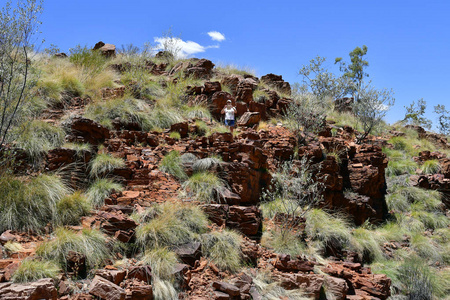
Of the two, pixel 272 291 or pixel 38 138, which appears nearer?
pixel 272 291

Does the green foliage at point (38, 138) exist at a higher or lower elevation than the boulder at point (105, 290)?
higher

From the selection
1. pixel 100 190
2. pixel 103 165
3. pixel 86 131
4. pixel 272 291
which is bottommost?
pixel 272 291

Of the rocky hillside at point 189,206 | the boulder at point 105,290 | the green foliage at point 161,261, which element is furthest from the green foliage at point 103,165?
the boulder at point 105,290

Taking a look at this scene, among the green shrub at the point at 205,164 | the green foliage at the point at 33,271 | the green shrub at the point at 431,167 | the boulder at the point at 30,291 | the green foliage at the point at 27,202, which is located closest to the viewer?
the boulder at the point at 30,291

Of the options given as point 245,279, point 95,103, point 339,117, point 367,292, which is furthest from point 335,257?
point 339,117

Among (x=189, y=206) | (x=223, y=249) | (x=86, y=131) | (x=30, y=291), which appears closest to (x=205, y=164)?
(x=189, y=206)

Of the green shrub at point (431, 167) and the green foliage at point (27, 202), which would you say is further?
the green shrub at point (431, 167)

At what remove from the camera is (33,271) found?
4.07 meters

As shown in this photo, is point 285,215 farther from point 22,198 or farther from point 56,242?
point 22,198

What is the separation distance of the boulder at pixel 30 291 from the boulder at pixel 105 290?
415 millimetres

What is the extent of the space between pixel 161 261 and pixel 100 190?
7.53 ft

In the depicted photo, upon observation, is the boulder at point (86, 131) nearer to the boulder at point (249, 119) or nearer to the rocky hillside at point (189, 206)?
the rocky hillside at point (189, 206)

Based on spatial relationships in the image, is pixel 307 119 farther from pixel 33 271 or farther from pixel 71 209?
pixel 33 271

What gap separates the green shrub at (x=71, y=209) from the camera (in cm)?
562
